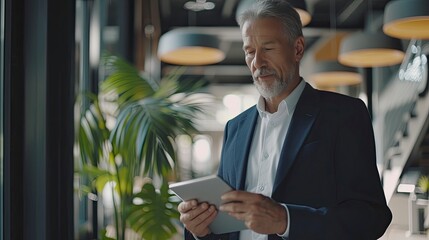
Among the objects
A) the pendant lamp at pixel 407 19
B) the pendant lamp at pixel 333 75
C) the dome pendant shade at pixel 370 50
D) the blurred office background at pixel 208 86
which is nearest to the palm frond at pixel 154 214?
the blurred office background at pixel 208 86

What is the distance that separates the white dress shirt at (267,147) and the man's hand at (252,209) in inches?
10.9

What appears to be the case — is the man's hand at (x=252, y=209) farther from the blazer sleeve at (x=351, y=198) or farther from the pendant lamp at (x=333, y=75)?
the pendant lamp at (x=333, y=75)

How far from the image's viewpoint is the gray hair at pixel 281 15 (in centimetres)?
227

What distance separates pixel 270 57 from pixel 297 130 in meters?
0.29

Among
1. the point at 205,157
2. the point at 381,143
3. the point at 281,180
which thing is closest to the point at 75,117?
the point at 205,157

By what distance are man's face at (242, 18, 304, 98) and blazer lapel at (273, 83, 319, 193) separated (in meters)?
0.08

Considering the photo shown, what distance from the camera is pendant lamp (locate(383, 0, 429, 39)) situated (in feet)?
9.71

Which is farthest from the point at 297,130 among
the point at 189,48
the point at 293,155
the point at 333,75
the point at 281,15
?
the point at 189,48

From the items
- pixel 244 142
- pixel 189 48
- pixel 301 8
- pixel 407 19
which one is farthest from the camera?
pixel 189 48

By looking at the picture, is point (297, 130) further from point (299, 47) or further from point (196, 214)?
point (196, 214)

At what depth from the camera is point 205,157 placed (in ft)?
10.3

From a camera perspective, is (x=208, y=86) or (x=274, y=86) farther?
(x=208, y=86)

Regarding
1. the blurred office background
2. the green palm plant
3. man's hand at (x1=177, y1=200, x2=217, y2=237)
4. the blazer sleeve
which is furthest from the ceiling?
man's hand at (x1=177, y1=200, x2=217, y2=237)

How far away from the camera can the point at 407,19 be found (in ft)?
9.95
